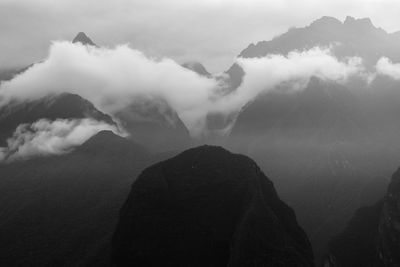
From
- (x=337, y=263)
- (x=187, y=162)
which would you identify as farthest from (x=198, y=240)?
(x=337, y=263)

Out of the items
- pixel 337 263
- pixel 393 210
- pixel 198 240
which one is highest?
pixel 198 240

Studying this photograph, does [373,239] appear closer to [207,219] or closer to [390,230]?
[390,230]

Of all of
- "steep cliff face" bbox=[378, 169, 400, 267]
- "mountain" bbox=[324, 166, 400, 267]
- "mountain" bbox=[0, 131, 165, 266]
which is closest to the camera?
"steep cliff face" bbox=[378, 169, 400, 267]

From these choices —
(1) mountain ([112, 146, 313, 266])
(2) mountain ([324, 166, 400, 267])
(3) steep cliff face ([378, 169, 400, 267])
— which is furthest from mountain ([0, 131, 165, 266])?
(3) steep cliff face ([378, 169, 400, 267])

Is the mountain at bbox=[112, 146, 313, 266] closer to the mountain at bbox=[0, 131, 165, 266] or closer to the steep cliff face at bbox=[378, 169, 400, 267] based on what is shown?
the mountain at bbox=[0, 131, 165, 266]

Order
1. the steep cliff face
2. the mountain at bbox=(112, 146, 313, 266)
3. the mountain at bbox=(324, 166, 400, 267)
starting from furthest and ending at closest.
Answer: the mountain at bbox=(324, 166, 400, 267) → the steep cliff face → the mountain at bbox=(112, 146, 313, 266)

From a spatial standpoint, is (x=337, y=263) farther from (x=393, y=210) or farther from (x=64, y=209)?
(x=64, y=209)

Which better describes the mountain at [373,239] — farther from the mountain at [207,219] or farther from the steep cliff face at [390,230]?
the mountain at [207,219]
